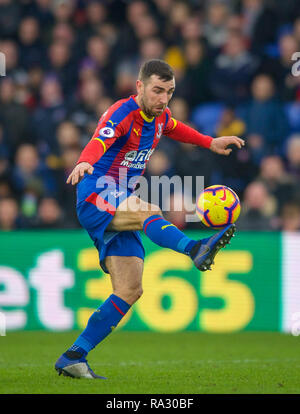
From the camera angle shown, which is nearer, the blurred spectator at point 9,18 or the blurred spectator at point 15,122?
the blurred spectator at point 15,122

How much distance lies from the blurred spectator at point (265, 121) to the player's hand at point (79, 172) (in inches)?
229

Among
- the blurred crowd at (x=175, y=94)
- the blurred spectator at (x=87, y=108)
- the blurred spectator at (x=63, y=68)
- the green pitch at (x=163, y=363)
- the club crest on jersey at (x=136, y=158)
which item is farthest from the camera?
the blurred spectator at (x=63, y=68)

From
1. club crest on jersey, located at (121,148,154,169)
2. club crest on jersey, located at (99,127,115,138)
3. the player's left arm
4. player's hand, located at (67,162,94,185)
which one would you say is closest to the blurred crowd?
the player's left arm

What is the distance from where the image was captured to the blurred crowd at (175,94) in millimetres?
10961

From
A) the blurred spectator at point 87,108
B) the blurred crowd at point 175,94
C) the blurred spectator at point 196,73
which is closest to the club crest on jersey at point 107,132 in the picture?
the blurred crowd at point 175,94

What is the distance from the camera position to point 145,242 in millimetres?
10594

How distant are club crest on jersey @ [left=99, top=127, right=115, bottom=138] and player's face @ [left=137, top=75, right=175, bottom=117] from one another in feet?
1.22

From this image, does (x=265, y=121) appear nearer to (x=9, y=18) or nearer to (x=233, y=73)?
(x=233, y=73)

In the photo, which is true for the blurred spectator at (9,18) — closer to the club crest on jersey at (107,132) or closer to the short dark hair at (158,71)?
the short dark hair at (158,71)

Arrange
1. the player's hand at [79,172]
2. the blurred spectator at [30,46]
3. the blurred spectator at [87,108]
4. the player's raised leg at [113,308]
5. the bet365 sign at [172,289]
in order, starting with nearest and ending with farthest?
the player's hand at [79,172]
the player's raised leg at [113,308]
the bet365 sign at [172,289]
the blurred spectator at [87,108]
the blurred spectator at [30,46]

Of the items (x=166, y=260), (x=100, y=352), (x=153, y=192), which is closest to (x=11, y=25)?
(x=153, y=192)

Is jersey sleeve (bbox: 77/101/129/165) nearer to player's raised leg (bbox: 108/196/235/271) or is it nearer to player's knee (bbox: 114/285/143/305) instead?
player's raised leg (bbox: 108/196/235/271)

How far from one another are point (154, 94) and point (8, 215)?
525 centimetres

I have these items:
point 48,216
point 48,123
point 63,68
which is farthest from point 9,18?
point 48,216
